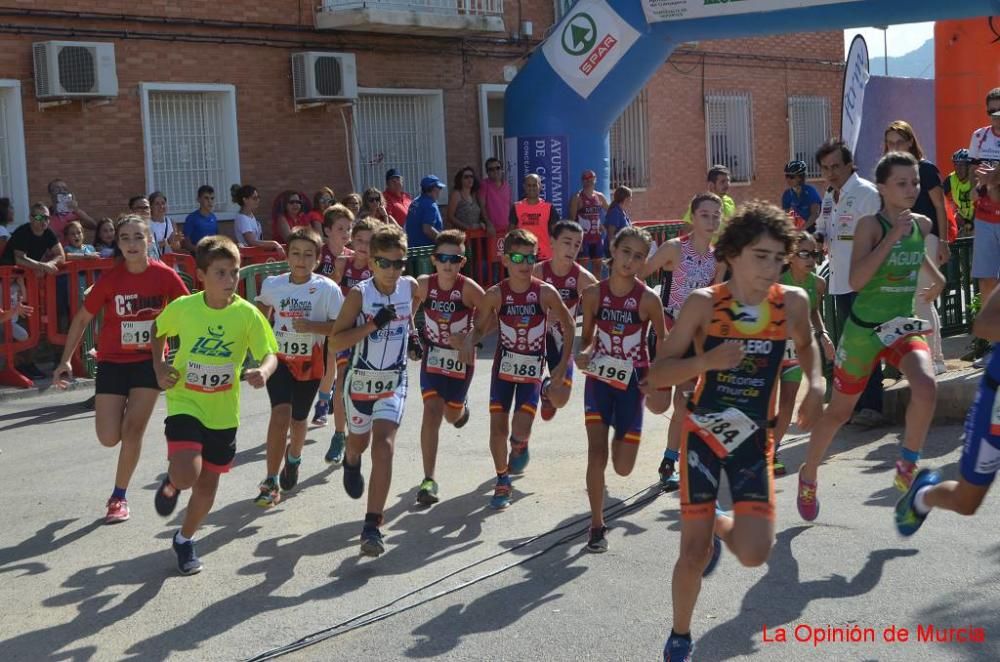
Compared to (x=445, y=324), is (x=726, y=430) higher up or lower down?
lower down

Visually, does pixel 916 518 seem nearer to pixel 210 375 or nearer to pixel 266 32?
pixel 210 375

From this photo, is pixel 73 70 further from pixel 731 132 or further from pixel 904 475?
→ pixel 731 132

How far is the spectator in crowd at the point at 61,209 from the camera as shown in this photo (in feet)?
48.2

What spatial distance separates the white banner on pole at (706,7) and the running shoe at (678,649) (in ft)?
41.4

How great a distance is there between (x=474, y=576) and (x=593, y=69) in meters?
12.8

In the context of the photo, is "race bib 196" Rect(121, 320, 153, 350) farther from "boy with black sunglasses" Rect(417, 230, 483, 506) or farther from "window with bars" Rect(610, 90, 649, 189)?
"window with bars" Rect(610, 90, 649, 189)

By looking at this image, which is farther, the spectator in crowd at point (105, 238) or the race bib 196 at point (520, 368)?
the spectator in crowd at point (105, 238)

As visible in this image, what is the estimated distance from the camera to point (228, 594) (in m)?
6.29

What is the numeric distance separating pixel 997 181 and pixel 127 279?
21.8 feet

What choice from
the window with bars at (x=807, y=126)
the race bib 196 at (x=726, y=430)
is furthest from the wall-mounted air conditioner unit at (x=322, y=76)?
the race bib 196 at (x=726, y=430)

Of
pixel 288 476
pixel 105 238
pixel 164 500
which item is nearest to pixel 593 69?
pixel 105 238

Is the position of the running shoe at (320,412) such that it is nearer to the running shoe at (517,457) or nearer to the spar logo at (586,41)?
the running shoe at (517,457)

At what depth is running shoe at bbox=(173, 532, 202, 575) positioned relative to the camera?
6602mm

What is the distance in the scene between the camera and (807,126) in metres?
30.6
